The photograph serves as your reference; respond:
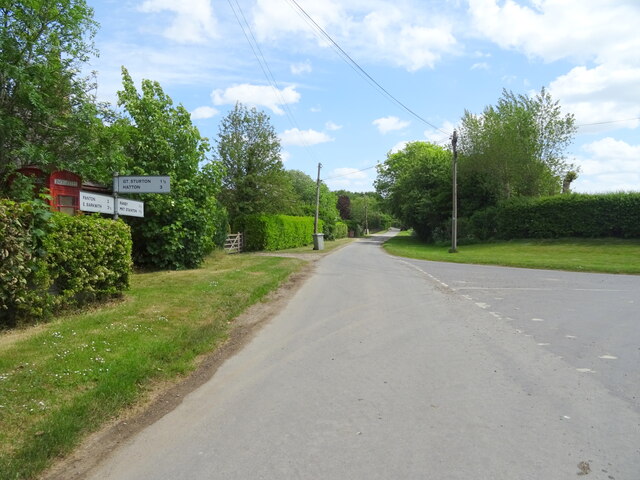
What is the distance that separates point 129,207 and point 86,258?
3.36 m

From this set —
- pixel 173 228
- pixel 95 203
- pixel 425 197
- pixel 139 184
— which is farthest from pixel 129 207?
pixel 425 197

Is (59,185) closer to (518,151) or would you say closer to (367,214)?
(518,151)

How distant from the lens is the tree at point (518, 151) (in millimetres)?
39438

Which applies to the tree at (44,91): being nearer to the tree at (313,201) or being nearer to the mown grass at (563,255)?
the mown grass at (563,255)

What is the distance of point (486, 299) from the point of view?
38.1 feet

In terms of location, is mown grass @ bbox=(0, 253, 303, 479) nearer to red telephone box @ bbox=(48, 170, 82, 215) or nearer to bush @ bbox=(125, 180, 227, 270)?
red telephone box @ bbox=(48, 170, 82, 215)

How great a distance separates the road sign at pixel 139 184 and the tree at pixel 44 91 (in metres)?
1.86

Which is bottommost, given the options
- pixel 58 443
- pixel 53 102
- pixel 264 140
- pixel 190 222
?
pixel 58 443

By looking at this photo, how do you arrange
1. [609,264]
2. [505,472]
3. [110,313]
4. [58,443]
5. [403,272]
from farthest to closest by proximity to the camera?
[609,264] → [403,272] → [110,313] → [58,443] → [505,472]

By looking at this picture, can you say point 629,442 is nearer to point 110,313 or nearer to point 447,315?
point 447,315

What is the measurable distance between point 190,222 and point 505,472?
1463 cm

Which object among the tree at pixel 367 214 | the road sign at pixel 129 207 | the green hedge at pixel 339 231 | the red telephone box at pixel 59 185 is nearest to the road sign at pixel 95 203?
the road sign at pixel 129 207

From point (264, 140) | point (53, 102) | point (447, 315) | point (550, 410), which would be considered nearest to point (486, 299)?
point (447, 315)

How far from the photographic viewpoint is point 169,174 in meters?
16.2
